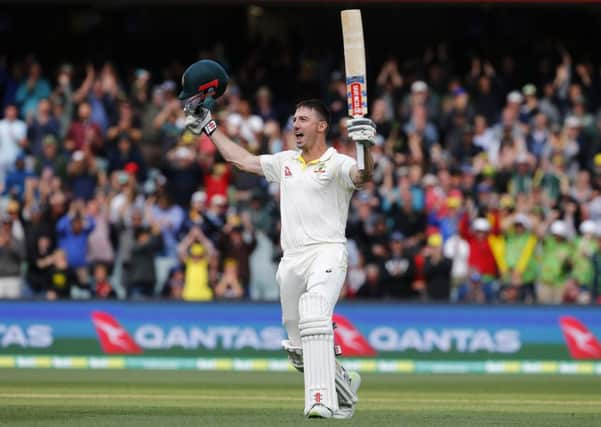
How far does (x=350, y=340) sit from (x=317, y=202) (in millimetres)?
9313

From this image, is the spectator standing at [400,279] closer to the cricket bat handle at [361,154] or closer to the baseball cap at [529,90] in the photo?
the baseball cap at [529,90]

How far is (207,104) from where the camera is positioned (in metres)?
10.2

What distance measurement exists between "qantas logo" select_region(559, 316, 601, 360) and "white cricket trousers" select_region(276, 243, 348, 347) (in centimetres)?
954

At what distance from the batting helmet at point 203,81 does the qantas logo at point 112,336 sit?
9.08 meters

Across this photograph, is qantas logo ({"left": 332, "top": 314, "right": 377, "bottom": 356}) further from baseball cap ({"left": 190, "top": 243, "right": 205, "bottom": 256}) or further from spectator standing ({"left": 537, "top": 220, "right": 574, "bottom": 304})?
spectator standing ({"left": 537, "top": 220, "right": 574, "bottom": 304})

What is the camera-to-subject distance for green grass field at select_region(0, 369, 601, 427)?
31.9ft

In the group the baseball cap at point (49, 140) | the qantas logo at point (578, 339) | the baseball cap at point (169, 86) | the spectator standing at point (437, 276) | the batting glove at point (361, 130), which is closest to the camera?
the batting glove at point (361, 130)

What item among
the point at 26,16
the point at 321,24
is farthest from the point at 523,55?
the point at 26,16

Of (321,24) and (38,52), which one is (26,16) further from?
(321,24)

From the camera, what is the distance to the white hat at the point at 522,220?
1962 centimetres

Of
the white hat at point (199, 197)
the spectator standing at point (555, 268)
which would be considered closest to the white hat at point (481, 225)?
the spectator standing at point (555, 268)

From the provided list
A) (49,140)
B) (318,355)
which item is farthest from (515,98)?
(318,355)

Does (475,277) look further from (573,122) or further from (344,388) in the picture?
(344,388)

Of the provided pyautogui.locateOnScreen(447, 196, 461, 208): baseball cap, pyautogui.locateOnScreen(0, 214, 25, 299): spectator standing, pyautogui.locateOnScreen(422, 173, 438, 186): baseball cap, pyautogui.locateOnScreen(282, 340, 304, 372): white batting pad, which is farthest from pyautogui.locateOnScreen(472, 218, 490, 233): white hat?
pyautogui.locateOnScreen(282, 340, 304, 372): white batting pad
